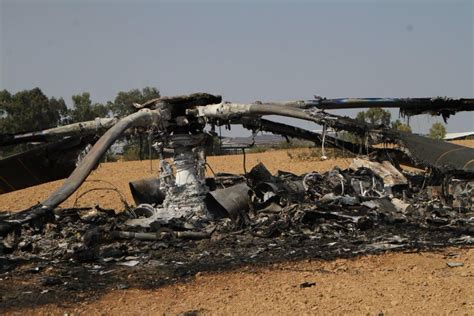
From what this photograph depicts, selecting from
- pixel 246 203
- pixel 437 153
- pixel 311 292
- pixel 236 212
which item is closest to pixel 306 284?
pixel 311 292

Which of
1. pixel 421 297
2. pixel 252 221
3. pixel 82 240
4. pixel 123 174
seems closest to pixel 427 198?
pixel 252 221

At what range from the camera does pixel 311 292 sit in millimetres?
5141

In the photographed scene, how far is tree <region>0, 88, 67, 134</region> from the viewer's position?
1582 inches

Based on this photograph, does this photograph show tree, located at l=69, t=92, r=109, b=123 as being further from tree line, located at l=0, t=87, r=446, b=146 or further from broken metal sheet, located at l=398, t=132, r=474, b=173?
broken metal sheet, located at l=398, t=132, r=474, b=173

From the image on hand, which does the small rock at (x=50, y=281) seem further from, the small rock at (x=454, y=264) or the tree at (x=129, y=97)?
the tree at (x=129, y=97)

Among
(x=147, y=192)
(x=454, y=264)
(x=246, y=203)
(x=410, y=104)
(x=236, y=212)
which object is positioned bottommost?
(x=454, y=264)

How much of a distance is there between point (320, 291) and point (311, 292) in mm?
90

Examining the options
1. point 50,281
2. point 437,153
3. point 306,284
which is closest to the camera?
point 306,284

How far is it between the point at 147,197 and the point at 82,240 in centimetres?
296

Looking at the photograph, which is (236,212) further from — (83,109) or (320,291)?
(83,109)

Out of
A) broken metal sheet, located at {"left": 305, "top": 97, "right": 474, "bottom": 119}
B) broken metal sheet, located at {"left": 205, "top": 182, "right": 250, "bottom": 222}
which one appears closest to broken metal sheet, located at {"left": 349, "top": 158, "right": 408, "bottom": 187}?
broken metal sheet, located at {"left": 305, "top": 97, "right": 474, "bottom": 119}

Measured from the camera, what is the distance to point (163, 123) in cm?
902

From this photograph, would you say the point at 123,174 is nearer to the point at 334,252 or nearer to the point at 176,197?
the point at 176,197

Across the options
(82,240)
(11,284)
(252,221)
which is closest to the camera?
(11,284)
